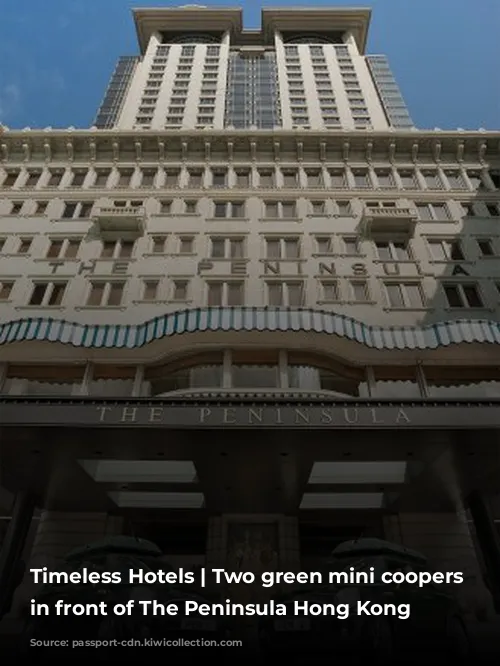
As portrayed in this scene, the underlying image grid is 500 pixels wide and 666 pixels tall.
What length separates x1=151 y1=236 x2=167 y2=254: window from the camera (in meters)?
26.6

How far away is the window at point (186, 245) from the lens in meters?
26.4

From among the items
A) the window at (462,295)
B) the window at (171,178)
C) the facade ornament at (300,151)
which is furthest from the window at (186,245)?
the window at (462,295)

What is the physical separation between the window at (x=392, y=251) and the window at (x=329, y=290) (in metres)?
3.21

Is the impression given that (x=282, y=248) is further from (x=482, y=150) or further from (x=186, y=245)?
(x=482, y=150)

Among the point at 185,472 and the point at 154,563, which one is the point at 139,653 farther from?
the point at 185,472

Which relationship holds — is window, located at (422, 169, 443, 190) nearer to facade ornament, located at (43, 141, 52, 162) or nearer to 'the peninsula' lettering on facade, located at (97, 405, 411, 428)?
'the peninsula' lettering on facade, located at (97, 405, 411, 428)

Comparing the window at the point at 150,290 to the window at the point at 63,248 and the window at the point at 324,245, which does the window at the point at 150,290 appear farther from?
the window at the point at 324,245

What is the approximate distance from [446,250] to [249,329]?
12275 millimetres

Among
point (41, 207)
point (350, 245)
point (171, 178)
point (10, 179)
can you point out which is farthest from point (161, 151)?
point (350, 245)

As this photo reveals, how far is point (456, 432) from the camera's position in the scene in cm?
1595

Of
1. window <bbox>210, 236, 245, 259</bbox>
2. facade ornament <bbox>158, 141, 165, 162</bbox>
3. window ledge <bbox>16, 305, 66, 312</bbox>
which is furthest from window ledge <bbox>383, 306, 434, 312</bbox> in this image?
facade ornament <bbox>158, 141, 165, 162</bbox>

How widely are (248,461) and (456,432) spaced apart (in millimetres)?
6252

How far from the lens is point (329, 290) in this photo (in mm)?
24406

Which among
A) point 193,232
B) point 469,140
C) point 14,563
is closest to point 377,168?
point 469,140
